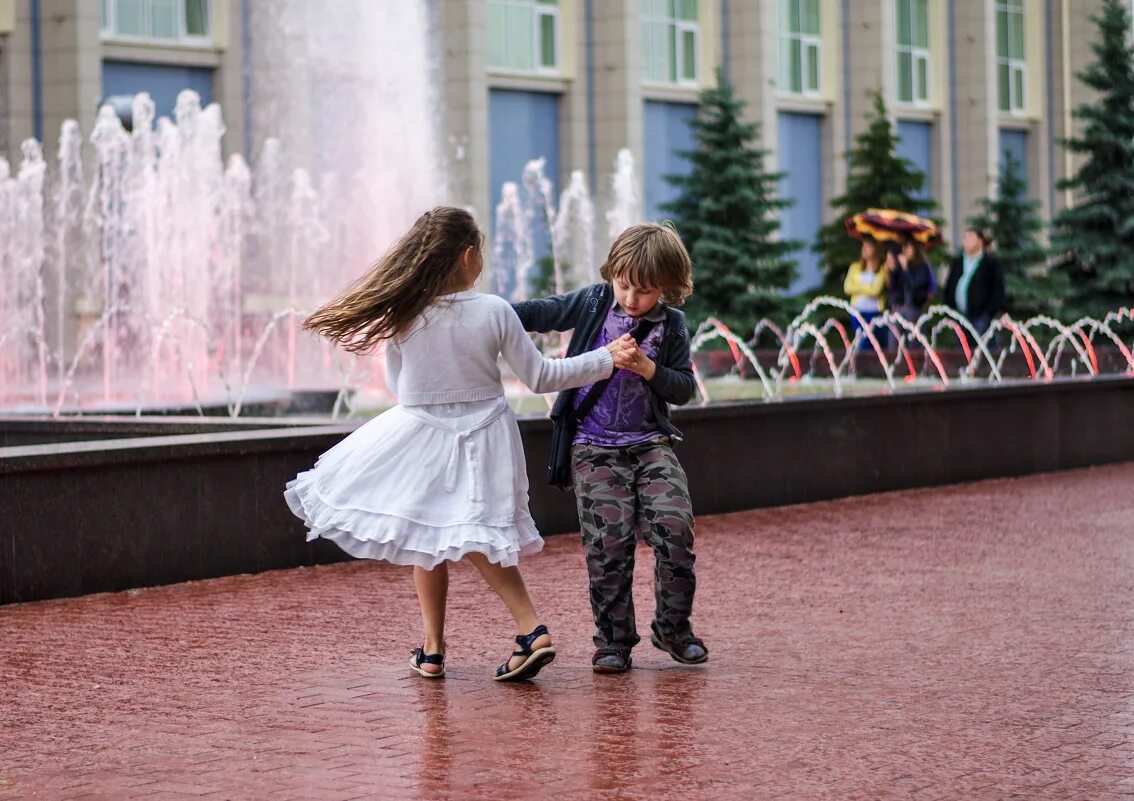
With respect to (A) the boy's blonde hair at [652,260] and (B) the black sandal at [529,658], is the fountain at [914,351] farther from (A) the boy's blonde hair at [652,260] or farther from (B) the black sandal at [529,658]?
(B) the black sandal at [529,658]

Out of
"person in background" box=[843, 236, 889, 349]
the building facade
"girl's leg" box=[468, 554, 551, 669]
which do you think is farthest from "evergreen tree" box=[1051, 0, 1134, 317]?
"girl's leg" box=[468, 554, 551, 669]

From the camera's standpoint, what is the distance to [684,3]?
121 ft

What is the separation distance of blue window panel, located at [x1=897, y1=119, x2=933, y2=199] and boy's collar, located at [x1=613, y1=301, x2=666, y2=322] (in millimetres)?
35859

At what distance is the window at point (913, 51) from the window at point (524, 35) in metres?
10.7

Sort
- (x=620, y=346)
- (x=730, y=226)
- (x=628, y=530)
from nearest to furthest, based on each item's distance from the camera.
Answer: (x=620, y=346) < (x=628, y=530) < (x=730, y=226)

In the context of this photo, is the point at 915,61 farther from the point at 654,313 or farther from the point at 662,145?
the point at 654,313

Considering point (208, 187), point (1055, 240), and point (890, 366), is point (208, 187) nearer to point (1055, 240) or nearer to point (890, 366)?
point (890, 366)

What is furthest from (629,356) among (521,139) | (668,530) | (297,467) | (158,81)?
(521,139)

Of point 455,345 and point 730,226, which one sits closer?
point 455,345

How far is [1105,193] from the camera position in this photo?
34.0m

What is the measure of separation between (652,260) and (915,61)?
37297 millimetres

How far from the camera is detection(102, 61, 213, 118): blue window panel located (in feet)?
91.2

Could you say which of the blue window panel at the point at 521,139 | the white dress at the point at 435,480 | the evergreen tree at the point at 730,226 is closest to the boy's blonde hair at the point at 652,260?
the white dress at the point at 435,480

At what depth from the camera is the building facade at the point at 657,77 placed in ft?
90.7
